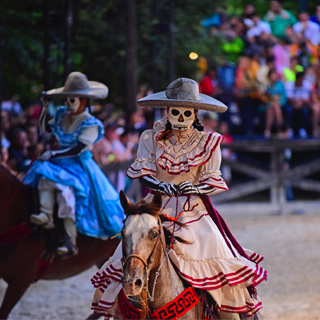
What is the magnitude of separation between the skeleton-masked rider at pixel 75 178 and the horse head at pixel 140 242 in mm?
2886

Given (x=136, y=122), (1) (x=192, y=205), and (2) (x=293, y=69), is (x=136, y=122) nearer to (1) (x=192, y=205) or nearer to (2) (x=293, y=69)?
(2) (x=293, y=69)

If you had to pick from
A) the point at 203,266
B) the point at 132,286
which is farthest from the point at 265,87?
the point at 132,286

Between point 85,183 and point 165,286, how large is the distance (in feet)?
10.2

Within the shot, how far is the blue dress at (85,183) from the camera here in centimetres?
684

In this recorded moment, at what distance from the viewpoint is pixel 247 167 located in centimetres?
1562

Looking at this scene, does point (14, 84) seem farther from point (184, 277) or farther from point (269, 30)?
point (184, 277)

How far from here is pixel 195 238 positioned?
171 inches

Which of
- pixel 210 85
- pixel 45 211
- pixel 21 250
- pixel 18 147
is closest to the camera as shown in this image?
pixel 21 250

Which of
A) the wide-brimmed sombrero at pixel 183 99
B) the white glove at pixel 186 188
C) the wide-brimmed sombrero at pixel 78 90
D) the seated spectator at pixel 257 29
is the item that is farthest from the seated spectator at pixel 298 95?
the white glove at pixel 186 188

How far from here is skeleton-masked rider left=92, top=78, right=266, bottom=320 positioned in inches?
169

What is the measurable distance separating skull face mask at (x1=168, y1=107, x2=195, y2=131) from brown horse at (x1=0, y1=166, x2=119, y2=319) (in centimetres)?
261

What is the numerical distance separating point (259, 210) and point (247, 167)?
1.12m

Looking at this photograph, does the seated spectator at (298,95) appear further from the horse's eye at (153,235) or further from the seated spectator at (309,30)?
the horse's eye at (153,235)

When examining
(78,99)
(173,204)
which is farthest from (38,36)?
(173,204)
